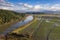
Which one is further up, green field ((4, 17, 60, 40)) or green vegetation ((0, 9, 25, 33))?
green vegetation ((0, 9, 25, 33))

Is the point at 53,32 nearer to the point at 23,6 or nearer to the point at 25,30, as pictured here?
the point at 25,30

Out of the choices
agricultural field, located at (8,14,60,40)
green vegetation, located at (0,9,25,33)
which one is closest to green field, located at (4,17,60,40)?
agricultural field, located at (8,14,60,40)

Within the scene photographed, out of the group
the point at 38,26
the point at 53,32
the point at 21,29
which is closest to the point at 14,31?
the point at 21,29

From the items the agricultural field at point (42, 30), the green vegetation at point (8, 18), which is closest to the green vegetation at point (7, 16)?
the green vegetation at point (8, 18)

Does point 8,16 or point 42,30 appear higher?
point 8,16

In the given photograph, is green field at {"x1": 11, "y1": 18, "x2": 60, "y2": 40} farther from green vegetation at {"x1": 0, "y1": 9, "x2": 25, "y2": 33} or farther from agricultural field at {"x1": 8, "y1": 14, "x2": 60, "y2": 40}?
green vegetation at {"x1": 0, "y1": 9, "x2": 25, "y2": 33}

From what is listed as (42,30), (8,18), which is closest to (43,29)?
(42,30)

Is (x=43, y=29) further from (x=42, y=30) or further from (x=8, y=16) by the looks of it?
(x=8, y=16)

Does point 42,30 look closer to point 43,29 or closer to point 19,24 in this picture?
point 43,29

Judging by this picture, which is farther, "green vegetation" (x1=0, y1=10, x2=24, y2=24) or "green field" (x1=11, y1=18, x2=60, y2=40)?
"green vegetation" (x1=0, y1=10, x2=24, y2=24)
